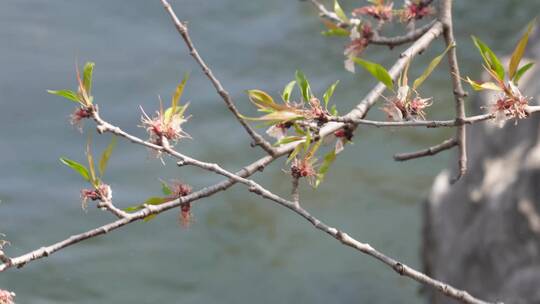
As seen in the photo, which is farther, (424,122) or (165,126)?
(165,126)

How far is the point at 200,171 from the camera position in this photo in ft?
14.0

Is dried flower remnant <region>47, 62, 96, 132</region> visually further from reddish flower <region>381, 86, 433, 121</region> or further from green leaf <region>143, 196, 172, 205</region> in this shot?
reddish flower <region>381, 86, 433, 121</region>

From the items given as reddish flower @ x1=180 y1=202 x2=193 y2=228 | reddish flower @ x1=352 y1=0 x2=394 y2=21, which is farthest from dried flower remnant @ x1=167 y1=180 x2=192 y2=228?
reddish flower @ x1=352 y1=0 x2=394 y2=21

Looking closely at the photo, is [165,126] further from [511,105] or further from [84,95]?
[511,105]

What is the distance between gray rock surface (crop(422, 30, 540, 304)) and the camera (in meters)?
2.41

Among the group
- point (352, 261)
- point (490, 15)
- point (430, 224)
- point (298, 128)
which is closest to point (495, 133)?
point (430, 224)

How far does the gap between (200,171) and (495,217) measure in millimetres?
1971

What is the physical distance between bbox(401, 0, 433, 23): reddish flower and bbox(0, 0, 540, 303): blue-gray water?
2301mm

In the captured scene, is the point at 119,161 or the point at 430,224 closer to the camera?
the point at 430,224

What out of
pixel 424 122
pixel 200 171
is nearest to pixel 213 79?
pixel 424 122

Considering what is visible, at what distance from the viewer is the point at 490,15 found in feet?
16.7

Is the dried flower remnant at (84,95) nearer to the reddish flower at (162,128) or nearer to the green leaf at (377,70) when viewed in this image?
the reddish flower at (162,128)

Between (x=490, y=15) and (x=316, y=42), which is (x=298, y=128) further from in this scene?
(x=490, y=15)

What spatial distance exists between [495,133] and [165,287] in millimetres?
1647
